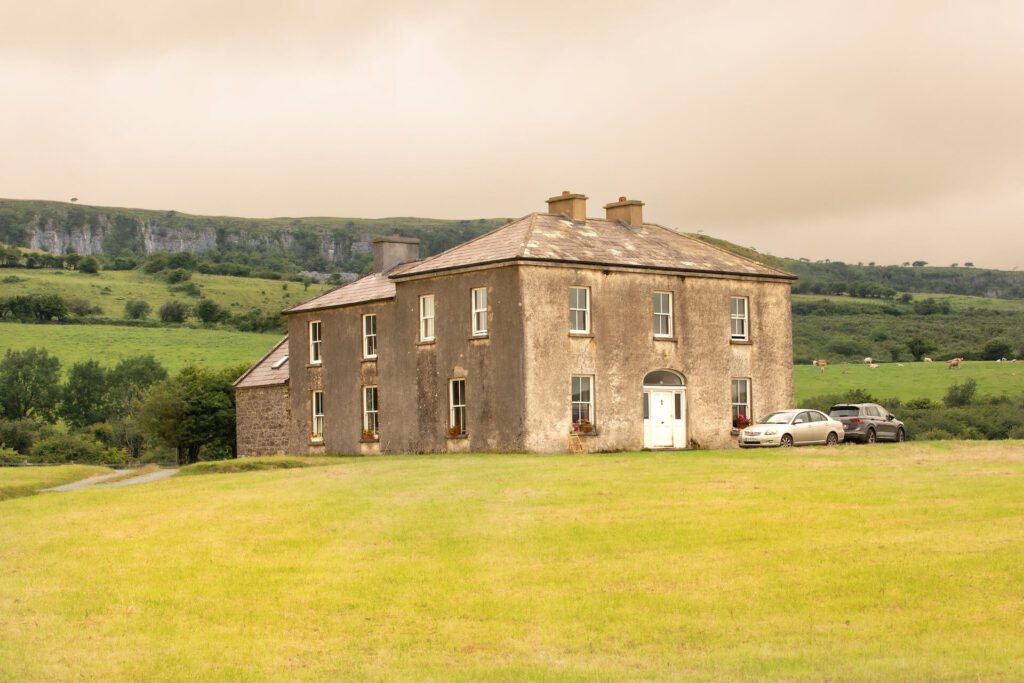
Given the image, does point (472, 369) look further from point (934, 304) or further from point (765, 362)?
point (934, 304)

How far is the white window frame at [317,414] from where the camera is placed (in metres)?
57.6

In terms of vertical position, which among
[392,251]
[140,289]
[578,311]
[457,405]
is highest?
[140,289]

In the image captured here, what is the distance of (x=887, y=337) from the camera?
429 feet

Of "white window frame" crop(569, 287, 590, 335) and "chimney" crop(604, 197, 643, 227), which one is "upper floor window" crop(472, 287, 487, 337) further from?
"chimney" crop(604, 197, 643, 227)

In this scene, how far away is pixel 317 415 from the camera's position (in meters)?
57.8

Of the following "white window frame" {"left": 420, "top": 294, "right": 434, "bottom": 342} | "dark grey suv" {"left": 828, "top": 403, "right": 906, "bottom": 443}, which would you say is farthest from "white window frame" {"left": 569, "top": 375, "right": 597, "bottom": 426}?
"dark grey suv" {"left": 828, "top": 403, "right": 906, "bottom": 443}

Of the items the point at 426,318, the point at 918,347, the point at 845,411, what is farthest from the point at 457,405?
the point at 918,347

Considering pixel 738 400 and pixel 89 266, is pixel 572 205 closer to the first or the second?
pixel 738 400

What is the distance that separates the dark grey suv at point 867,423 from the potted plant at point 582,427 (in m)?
9.28

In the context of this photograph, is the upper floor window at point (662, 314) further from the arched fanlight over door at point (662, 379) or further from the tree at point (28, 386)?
the tree at point (28, 386)

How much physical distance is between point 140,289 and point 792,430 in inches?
4950

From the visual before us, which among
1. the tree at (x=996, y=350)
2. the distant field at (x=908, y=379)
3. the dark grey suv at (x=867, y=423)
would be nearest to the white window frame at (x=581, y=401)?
the dark grey suv at (x=867, y=423)

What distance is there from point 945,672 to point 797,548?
612 centimetres

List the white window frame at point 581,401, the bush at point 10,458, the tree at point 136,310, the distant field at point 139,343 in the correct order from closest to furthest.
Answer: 1. the white window frame at point 581,401
2. the bush at point 10,458
3. the distant field at point 139,343
4. the tree at point 136,310
